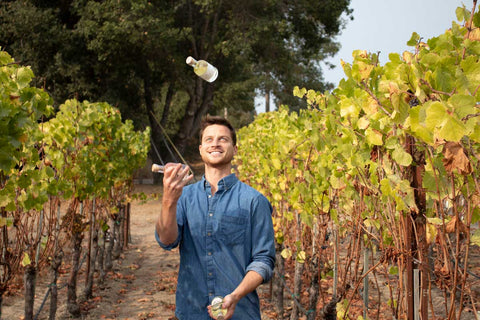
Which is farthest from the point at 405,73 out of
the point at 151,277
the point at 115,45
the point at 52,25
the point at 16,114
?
the point at 52,25

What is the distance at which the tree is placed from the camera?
53.9 ft

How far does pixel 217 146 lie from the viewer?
245 centimetres

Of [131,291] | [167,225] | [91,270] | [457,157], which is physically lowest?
[131,291]

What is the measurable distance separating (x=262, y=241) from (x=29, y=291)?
364 centimetres

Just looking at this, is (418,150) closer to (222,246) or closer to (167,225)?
(222,246)

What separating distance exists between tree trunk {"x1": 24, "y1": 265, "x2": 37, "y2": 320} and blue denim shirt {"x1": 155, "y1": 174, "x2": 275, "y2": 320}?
10.6ft

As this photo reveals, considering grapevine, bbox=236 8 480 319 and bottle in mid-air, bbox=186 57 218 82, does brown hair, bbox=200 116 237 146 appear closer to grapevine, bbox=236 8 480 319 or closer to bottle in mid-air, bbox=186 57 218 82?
bottle in mid-air, bbox=186 57 218 82

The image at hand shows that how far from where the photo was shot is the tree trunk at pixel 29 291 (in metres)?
4.93

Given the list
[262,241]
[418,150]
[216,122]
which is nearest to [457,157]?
[418,150]

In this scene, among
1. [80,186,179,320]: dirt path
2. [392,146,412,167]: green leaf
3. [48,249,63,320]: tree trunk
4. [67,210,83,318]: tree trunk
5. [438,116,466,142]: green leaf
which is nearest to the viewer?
[438,116,466,142]: green leaf

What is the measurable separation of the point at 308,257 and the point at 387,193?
131 inches

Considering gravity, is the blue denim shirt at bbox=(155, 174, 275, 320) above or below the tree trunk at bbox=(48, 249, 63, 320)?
above

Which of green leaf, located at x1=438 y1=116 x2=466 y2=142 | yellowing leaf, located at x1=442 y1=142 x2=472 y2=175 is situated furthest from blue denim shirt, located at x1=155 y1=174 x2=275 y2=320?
green leaf, located at x1=438 y1=116 x2=466 y2=142

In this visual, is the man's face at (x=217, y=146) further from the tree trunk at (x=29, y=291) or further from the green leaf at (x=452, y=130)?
the tree trunk at (x=29, y=291)
